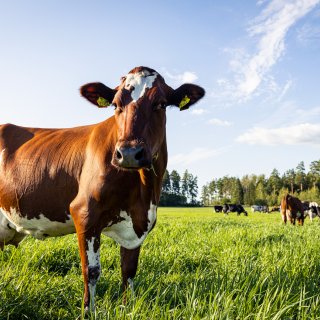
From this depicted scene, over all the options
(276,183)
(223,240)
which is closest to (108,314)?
(223,240)

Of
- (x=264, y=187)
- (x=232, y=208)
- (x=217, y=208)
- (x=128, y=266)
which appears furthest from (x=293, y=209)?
(x=264, y=187)

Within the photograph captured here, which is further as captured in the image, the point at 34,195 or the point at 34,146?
the point at 34,146

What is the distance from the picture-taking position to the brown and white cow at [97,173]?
3.66 metres

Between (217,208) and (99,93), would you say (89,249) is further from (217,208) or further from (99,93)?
(217,208)

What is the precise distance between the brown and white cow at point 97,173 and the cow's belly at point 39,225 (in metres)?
0.01

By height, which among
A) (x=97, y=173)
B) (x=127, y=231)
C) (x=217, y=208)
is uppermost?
(x=217, y=208)

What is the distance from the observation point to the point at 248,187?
14400 centimetres

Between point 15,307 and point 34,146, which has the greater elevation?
point 34,146

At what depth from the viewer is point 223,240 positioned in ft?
25.6

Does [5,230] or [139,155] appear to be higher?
[139,155]

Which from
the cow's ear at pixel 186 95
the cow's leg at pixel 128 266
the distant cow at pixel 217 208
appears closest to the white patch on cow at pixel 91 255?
the cow's leg at pixel 128 266

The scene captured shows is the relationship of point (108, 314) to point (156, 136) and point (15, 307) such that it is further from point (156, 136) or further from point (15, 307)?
point (156, 136)

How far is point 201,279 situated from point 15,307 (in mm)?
2037

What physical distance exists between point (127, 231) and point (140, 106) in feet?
4.70
